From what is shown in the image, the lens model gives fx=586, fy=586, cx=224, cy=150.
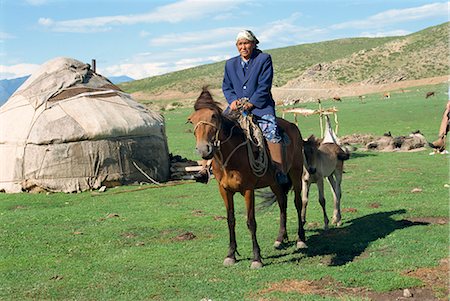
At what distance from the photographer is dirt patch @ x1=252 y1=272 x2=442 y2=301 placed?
6.49 meters

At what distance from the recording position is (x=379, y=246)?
28.1 feet

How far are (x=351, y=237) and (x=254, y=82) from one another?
3000mm

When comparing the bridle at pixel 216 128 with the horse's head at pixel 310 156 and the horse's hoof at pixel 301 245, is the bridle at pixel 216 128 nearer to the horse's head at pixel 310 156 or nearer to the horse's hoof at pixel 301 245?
the horse's hoof at pixel 301 245

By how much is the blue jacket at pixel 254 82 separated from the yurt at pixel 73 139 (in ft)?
29.0

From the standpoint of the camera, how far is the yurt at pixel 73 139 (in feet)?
53.5

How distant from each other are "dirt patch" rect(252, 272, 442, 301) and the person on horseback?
1616 mm

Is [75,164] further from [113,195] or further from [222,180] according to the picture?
[222,180]

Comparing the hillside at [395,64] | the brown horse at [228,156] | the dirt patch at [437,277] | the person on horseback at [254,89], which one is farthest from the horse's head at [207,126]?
the hillside at [395,64]

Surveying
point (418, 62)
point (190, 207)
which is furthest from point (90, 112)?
point (418, 62)

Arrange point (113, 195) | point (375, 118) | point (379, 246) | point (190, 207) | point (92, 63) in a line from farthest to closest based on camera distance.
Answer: point (375, 118) → point (92, 63) → point (113, 195) → point (190, 207) → point (379, 246)

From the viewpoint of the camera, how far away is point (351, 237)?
9258mm

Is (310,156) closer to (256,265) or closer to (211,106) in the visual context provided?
(256,265)

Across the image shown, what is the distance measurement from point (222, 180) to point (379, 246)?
2613 mm

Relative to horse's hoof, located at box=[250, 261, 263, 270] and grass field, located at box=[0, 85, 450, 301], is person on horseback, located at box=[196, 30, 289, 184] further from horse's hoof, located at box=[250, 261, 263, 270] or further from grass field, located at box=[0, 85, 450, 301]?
grass field, located at box=[0, 85, 450, 301]
